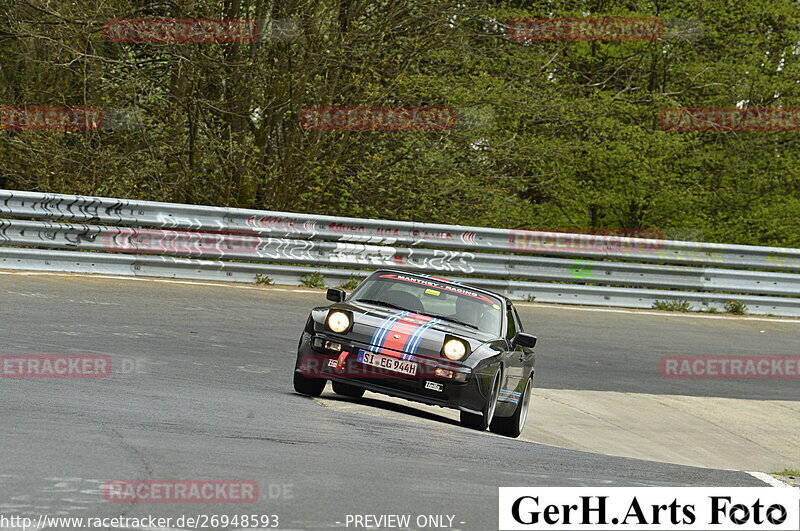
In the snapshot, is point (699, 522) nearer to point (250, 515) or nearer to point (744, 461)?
point (250, 515)

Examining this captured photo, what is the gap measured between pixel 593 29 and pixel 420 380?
16332 mm

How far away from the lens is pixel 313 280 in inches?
659

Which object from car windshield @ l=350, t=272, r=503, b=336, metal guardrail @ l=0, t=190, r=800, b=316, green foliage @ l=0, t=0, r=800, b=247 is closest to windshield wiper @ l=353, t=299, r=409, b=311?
car windshield @ l=350, t=272, r=503, b=336

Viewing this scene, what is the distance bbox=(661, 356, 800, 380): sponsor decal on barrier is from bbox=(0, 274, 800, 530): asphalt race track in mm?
264

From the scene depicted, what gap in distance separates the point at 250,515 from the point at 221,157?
47.4ft

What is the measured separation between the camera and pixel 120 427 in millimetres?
6961

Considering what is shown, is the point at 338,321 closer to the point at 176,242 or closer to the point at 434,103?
the point at 176,242

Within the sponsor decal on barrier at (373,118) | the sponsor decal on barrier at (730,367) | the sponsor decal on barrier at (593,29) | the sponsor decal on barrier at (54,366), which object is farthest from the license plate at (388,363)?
the sponsor decal on barrier at (593,29)

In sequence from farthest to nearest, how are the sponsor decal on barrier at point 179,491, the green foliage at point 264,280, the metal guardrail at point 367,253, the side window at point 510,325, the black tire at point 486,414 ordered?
the green foliage at point 264,280, the metal guardrail at point 367,253, the side window at point 510,325, the black tire at point 486,414, the sponsor decal on barrier at point 179,491

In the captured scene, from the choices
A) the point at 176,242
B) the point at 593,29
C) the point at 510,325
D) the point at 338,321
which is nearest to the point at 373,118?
the point at 176,242

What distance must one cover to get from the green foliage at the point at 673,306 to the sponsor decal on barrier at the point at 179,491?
539 inches

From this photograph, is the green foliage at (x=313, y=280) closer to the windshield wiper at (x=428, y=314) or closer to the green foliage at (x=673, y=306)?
the green foliage at (x=673, y=306)

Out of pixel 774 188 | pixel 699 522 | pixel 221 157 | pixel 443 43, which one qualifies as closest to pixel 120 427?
pixel 699 522

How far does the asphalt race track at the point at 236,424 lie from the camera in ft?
18.4
